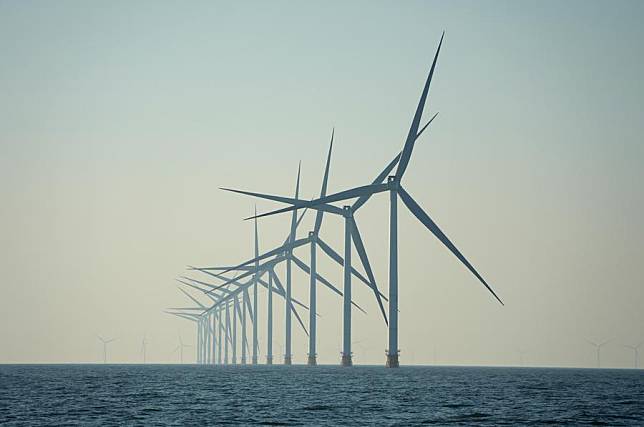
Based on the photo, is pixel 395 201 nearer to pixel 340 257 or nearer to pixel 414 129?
pixel 414 129

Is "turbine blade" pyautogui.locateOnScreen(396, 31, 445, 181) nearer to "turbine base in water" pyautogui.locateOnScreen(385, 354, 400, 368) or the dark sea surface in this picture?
"turbine base in water" pyautogui.locateOnScreen(385, 354, 400, 368)

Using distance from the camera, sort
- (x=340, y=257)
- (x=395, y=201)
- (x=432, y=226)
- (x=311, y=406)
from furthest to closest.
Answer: (x=340, y=257)
(x=395, y=201)
(x=432, y=226)
(x=311, y=406)

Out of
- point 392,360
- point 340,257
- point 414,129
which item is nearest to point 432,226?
point 414,129

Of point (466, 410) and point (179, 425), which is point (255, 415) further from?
point (466, 410)

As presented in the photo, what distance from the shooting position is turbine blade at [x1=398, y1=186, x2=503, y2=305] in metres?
97.4

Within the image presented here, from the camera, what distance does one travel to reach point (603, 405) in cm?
7631

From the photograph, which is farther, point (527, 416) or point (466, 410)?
point (466, 410)

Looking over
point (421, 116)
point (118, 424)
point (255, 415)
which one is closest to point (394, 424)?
point (255, 415)

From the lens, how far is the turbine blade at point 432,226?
9744 cm

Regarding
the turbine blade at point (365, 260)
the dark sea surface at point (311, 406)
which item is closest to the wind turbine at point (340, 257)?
the turbine blade at point (365, 260)

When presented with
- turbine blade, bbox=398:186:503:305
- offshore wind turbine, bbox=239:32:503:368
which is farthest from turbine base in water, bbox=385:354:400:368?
turbine blade, bbox=398:186:503:305

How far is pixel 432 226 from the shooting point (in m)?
111

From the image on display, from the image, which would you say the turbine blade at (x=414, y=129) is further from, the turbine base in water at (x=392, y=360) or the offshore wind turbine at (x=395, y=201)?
the turbine base in water at (x=392, y=360)

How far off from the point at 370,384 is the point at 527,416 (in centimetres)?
4205
